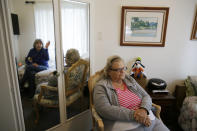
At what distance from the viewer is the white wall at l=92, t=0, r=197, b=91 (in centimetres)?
196

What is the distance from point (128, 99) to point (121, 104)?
93 millimetres

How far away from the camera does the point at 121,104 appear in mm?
1392

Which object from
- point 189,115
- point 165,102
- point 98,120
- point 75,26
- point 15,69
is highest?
point 75,26

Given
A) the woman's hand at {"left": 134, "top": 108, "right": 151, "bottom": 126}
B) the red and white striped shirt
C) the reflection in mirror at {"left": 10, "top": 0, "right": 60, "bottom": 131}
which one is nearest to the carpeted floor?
the reflection in mirror at {"left": 10, "top": 0, "right": 60, "bottom": 131}

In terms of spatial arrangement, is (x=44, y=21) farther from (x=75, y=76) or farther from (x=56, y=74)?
(x=75, y=76)

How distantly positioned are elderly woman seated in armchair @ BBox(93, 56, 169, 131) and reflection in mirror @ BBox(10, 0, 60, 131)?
0.57 m

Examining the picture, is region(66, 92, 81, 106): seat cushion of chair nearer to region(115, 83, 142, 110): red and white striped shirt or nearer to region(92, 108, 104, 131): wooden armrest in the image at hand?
region(92, 108, 104, 131): wooden armrest

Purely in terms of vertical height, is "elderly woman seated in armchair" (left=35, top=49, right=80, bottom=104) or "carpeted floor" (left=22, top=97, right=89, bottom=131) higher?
"elderly woman seated in armchair" (left=35, top=49, right=80, bottom=104)

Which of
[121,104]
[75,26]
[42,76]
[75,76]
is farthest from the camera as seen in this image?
[75,76]

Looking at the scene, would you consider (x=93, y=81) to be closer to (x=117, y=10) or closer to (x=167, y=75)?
(x=117, y=10)

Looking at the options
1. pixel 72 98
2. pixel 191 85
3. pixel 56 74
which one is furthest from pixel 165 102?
Result: pixel 56 74

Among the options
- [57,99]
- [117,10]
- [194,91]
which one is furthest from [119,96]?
[194,91]

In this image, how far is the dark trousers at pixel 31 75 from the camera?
133cm

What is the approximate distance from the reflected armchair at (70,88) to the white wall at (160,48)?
0.35m
